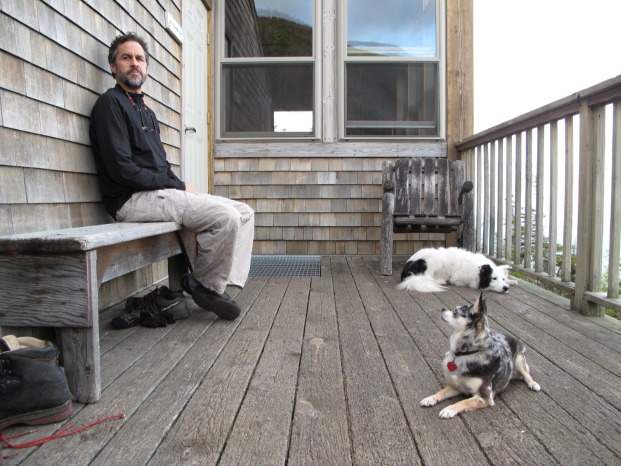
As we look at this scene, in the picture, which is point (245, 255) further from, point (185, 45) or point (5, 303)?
point (185, 45)

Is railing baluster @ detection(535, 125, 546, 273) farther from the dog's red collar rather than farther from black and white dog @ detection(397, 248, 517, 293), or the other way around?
the dog's red collar

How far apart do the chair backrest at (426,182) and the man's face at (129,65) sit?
7.96ft

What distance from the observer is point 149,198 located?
224cm

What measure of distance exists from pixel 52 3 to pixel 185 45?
1.94m

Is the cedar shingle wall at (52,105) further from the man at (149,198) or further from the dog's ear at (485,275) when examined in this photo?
the dog's ear at (485,275)

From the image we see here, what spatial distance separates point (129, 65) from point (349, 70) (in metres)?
2.78

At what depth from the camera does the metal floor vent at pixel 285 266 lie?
373 cm

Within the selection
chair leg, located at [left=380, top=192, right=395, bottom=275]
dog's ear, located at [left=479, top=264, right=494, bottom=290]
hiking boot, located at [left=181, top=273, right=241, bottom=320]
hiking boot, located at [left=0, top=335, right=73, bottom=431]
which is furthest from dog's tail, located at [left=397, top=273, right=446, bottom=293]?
hiking boot, located at [left=0, top=335, right=73, bottom=431]

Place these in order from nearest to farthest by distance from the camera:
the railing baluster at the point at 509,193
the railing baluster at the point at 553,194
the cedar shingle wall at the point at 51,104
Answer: the cedar shingle wall at the point at 51,104 → the railing baluster at the point at 553,194 → the railing baluster at the point at 509,193

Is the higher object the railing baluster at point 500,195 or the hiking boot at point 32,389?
the railing baluster at point 500,195

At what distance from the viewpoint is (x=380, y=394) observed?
1451 millimetres

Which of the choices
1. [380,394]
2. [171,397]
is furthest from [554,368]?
[171,397]

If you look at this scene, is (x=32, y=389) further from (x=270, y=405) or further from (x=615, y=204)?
(x=615, y=204)

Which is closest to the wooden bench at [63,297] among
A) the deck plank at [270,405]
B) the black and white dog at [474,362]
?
the deck plank at [270,405]
